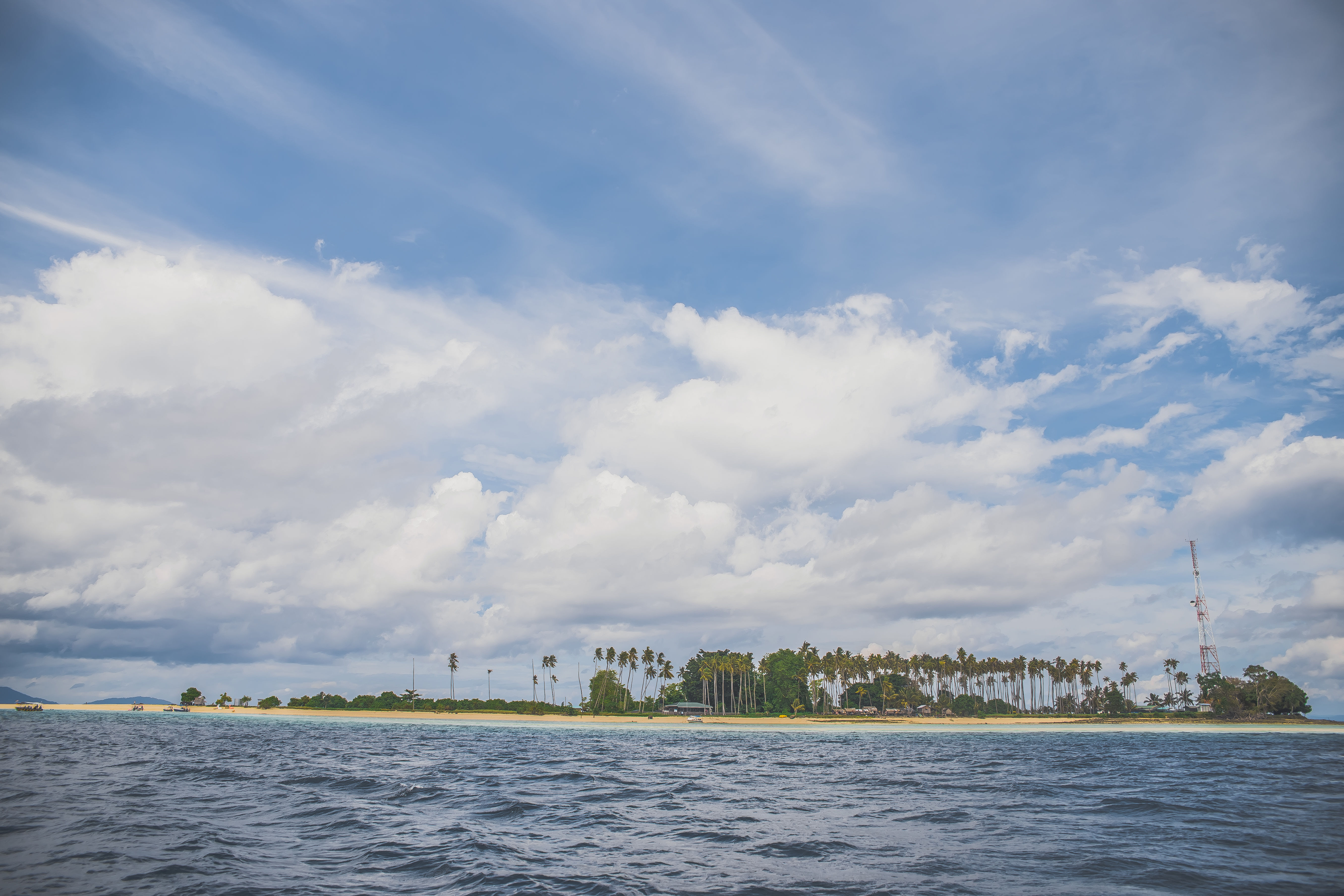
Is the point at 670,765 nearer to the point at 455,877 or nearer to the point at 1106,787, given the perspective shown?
the point at 1106,787

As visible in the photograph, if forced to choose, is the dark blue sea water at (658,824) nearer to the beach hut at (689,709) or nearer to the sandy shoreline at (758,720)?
the sandy shoreline at (758,720)

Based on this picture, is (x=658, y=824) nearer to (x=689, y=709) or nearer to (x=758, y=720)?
(x=758, y=720)

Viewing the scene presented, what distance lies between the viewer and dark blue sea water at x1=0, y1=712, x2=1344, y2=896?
16.2m

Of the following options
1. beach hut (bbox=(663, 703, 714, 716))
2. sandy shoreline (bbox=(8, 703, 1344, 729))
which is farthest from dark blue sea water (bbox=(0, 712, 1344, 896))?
beach hut (bbox=(663, 703, 714, 716))

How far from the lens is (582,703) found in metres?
182

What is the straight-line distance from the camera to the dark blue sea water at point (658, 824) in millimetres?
16250

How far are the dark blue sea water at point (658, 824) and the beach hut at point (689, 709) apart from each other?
128 meters

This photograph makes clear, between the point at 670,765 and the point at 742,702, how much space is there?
148229 mm

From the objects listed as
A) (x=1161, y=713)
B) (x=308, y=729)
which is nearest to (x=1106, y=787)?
(x=308, y=729)

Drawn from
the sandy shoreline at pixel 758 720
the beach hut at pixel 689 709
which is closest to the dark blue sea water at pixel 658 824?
the sandy shoreline at pixel 758 720

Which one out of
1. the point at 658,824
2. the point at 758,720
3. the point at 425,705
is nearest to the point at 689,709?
the point at 758,720

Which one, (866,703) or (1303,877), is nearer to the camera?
(1303,877)

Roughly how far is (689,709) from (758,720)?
874 inches

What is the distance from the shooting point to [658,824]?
2434cm
